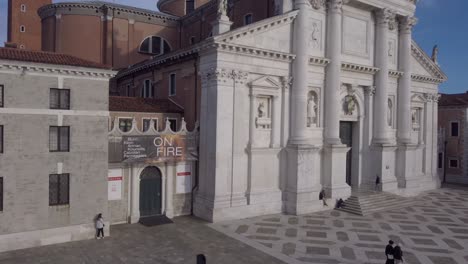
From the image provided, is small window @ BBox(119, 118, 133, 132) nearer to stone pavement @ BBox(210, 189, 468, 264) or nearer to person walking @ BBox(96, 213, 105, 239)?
person walking @ BBox(96, 213, 105, 239)

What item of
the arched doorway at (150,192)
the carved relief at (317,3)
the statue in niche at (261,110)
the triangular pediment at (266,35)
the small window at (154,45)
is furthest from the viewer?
the small window at (154,45)

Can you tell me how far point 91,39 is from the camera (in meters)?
33.3

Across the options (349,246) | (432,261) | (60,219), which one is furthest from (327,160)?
(60,219)

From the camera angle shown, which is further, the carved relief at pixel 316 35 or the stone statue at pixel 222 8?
the carved relief at pixel 316 35

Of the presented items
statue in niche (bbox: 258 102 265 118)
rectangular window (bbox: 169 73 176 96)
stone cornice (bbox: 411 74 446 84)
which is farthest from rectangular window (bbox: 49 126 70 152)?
stone cornice (bbox: 411 74 446 84)

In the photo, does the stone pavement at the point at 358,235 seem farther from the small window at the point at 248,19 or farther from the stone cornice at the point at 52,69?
the small window at the point at 248,19

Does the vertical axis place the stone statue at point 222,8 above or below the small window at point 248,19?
below

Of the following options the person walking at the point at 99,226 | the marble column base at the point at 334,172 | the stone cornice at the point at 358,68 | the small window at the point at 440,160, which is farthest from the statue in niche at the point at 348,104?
the small window at the point at 440,160

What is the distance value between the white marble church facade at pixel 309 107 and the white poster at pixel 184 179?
2.66 ft

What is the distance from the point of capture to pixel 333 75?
2423 cm

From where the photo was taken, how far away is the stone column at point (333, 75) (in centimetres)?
2422

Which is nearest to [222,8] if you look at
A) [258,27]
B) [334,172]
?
[258,27]

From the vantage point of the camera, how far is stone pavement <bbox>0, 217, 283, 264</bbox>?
1450 cm

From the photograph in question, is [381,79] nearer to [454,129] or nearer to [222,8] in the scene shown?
[222,8]
